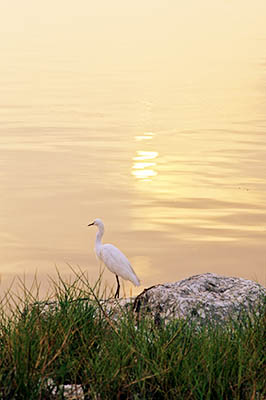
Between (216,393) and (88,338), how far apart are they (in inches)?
43.1

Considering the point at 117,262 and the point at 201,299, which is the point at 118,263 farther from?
the point at 201,299

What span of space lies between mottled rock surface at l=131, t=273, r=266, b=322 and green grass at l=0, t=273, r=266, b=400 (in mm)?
881

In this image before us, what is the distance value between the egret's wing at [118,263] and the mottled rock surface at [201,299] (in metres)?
2.60

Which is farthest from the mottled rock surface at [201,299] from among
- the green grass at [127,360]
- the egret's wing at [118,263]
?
the egret's wing at [118,263]

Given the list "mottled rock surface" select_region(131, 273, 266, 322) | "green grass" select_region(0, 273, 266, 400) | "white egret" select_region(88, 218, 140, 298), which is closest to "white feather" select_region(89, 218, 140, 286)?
"white egret" select_region(88, 218, 140, 298)

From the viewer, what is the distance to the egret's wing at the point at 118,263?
10.1 m

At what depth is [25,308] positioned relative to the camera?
20.0ft

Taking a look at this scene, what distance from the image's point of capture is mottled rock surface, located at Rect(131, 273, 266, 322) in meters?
6.80

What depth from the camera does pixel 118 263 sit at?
1012cm

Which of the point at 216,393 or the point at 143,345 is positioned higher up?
the point at 143,345

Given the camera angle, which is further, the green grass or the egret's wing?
the egret's wing

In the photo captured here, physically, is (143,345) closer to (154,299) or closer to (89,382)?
Answer: (89,382)

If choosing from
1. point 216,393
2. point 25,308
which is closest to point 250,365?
point 216,393

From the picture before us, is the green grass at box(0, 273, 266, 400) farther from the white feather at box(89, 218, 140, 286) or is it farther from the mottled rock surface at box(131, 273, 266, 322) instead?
the white feather at box(89, 218, 140, 286)
